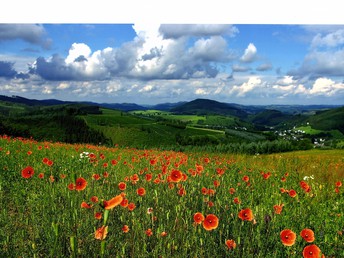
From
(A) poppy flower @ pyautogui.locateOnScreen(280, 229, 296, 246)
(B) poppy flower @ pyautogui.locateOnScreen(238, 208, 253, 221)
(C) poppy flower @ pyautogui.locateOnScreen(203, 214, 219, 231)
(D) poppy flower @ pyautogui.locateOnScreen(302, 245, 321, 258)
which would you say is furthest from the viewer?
(B) poppy flower @ pyautogui.locateOnScreen(238, 208, 253, 221)

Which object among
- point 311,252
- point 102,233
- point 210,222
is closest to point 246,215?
point 210,222

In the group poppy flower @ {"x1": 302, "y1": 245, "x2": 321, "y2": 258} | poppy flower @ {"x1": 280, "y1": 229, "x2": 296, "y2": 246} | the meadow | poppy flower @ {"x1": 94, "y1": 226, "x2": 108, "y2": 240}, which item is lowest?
the meadow

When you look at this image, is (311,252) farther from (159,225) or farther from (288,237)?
(159,225)

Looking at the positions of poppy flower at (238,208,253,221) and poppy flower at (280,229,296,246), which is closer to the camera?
poppy flower at (280,229,296,246)

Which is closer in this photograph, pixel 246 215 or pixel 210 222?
pixel 210 222

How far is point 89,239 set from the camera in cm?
295

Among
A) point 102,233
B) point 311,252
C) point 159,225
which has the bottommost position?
point 159,225

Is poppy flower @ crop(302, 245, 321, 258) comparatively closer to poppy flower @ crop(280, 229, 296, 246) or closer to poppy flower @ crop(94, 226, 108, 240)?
poppy flower @ crop(280, 229, 296, 246)

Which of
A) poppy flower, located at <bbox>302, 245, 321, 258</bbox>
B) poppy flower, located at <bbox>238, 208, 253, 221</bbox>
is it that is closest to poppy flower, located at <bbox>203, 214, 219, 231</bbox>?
poppy flower, located at <bbox>238, 208, 253, 221</bbox>

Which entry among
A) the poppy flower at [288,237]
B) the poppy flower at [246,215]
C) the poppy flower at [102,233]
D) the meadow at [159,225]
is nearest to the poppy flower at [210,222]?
the meadow at [159,225]

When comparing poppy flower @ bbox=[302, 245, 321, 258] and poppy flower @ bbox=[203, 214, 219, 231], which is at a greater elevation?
poppy flower @ bbox=[203, 214, 219, 231]

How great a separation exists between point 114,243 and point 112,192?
1.41 metres

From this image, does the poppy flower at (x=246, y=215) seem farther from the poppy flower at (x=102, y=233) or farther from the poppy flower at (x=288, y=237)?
the poppy flower at (x=102, y=233)

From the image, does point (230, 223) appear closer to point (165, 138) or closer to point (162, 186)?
point (162, 186)
